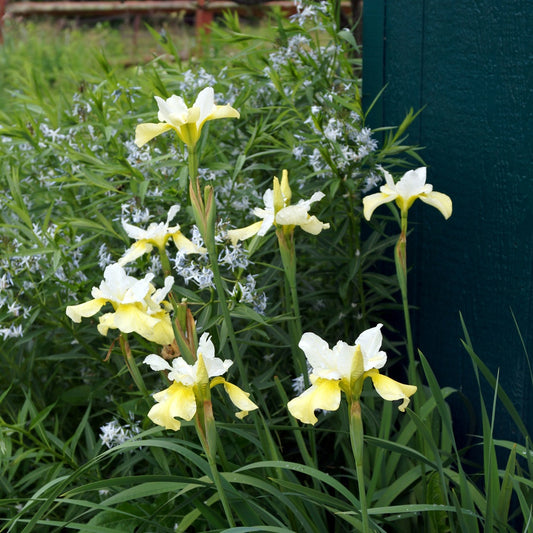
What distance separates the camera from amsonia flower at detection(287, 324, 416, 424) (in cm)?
99

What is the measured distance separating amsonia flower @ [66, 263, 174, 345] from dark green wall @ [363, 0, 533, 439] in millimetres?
837

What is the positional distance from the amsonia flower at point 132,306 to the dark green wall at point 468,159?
0.84m

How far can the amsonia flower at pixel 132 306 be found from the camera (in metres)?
1.24

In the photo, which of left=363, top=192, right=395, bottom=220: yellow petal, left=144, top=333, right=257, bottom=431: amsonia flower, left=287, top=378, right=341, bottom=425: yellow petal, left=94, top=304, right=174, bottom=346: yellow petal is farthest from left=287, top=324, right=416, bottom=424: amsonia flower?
left=363, top=192, right=395, bottom=220: yellow petal

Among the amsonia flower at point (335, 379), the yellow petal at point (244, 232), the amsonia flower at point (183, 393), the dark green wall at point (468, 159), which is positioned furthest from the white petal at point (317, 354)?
the dark green wall at point (468, 159)

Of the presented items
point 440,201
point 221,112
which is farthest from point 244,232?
point 440,201

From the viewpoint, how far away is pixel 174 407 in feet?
3.54

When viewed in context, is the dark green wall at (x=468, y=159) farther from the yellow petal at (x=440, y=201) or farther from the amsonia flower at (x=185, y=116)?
the amsonia flower at (x=185, y=116)

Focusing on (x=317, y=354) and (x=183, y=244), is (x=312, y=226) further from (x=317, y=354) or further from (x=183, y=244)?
(x=317, y=354)

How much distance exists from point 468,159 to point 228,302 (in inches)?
26.5

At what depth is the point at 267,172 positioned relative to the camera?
2.19m

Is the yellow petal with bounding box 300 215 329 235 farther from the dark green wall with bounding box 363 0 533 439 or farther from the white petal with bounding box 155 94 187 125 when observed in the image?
the dark green wall with bounding box 363 0 533 439

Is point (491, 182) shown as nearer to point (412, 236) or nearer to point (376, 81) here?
point (412, 236)

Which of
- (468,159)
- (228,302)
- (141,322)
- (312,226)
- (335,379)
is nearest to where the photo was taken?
(335,379)
